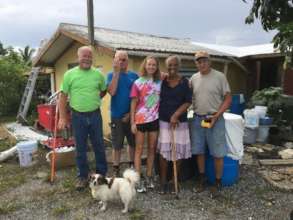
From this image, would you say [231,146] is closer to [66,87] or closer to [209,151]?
[209,151]

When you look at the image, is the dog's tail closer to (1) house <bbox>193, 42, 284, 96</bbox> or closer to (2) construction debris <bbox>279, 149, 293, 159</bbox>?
(2) construction debris <bbox>279, 149, 293, 159</bbox>

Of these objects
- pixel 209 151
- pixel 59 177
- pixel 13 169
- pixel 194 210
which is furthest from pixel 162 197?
pixel 13 169

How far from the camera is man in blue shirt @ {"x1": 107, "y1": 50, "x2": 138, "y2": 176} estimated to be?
14.1 ft

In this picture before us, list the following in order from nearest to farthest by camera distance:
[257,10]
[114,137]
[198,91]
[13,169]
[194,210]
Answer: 1. [194,210]
2. [198,91]
3. [114,137]
4. [257,10]
5. [13,169]

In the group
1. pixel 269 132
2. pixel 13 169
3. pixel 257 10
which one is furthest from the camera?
pixel 269 132

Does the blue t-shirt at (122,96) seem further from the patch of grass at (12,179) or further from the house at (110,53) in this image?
the house at (110,53)

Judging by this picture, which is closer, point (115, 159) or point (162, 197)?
point (162, 197)

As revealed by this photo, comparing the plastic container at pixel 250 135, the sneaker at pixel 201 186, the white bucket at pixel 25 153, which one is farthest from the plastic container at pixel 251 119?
the white bucket at pixel 25 153

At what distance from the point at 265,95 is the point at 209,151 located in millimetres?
5131

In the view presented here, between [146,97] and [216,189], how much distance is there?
1613 millimetres

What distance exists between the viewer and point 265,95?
8781mm

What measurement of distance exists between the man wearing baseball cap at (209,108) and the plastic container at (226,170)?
0.24 metres

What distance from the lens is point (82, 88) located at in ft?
13.7

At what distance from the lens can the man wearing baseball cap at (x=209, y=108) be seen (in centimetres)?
412
